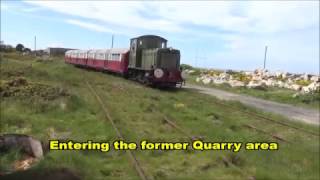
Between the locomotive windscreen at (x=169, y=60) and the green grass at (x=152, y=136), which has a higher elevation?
the locomotive windscreen at (x=169, y=60)

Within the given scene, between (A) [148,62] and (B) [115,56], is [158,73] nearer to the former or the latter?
(A) [148,62]

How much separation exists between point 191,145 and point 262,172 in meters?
2.60

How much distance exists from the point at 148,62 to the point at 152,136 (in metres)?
18.8

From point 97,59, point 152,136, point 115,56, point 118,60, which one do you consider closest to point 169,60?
point 118,60

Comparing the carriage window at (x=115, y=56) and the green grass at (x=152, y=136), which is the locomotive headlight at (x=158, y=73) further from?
the carriage window at (x=115, y=56)

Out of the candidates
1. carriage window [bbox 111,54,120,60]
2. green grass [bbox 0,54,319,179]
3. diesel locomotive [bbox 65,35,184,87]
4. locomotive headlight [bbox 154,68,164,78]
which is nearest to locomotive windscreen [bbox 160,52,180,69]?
diesel locomotive [bbox 65,35,184,87]

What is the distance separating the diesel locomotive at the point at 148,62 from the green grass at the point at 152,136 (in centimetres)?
881

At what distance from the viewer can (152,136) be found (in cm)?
1184

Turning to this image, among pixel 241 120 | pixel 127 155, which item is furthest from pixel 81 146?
pixel 241 120

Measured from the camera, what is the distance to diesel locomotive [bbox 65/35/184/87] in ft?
95.0

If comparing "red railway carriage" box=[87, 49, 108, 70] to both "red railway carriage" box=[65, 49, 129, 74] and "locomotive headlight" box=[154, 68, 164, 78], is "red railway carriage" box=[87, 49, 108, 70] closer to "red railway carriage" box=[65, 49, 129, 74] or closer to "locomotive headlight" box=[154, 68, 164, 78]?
"red railway carriage" box=[65, 49, 129, 74]

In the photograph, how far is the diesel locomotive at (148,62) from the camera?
29.0 meters

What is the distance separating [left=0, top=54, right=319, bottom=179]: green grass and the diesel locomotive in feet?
28.9

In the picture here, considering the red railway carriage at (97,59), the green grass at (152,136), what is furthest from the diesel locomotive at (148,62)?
the green grass at (152,136)
